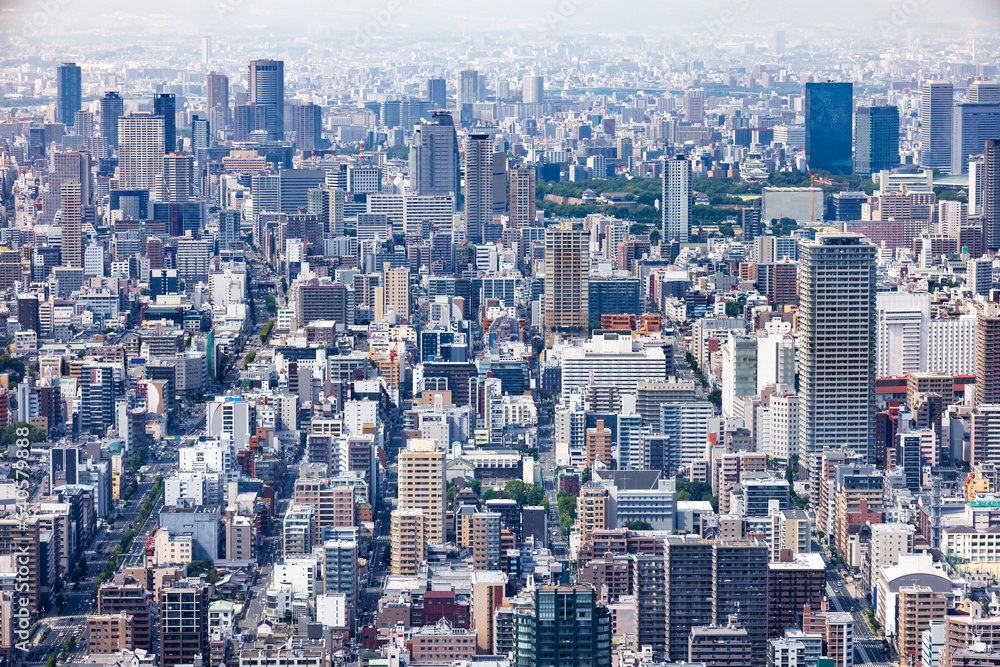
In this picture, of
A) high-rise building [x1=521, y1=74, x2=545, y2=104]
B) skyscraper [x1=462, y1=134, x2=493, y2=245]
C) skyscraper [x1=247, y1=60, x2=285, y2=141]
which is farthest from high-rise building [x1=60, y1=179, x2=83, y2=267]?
high-rise building [x1=521, y1=74, x2=545, y2=104]

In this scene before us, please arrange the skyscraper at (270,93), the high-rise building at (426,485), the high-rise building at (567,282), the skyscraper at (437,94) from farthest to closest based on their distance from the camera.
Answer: the skyscraper at (437,94), the skyscraper at (270,93), the high-rise building at (567,282), the high-rise building at (426,485)

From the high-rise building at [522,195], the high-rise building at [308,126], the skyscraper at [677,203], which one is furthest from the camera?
the high-rise building at [308,126]

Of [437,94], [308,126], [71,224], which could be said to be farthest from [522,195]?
[308,126]

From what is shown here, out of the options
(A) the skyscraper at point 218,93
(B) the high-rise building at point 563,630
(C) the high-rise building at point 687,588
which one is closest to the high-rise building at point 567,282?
(C) the high-rise building at point 687,588

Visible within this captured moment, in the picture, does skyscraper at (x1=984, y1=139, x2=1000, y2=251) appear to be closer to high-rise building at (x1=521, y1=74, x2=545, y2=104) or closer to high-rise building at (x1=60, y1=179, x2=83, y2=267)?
high-rise building at (x1=521, y1=74, x2=545, y2=104)

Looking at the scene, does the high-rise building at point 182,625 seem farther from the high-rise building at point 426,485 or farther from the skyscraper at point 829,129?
the skyscraper at point 829,129

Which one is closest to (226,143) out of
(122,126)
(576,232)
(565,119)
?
(122,126)

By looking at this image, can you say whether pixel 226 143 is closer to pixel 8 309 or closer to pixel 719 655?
pixel 8 309
